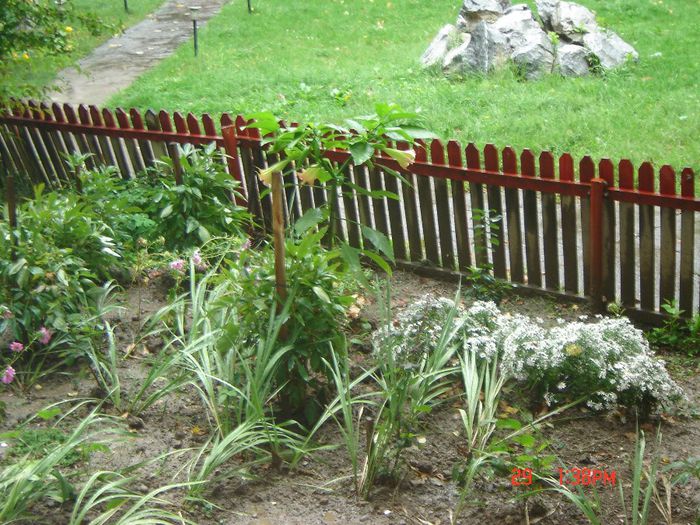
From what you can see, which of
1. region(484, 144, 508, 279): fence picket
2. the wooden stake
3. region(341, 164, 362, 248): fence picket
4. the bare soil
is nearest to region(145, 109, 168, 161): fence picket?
region(341, 164, 362, 248): fence picket

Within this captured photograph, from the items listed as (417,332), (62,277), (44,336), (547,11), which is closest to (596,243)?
(417,332)

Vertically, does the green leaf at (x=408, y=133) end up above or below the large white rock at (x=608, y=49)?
above

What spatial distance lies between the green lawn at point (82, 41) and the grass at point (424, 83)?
1703mm

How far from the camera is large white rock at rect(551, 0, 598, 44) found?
1162cm

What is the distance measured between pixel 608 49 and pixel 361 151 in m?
8.40

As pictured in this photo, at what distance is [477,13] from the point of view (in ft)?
40.6

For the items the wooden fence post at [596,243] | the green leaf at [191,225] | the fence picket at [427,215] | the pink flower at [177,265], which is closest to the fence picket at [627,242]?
the wooden fence post at [596,243]

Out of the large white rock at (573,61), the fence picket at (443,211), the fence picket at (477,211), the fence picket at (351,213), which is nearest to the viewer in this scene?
the fence picket at (477,211)

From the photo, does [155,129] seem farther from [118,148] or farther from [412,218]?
[412,218]

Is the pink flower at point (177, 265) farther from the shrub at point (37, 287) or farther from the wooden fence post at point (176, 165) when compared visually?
the wooden fence post at point (176, 165)

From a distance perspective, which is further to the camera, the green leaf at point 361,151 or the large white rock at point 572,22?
the large white rock at point 572,22

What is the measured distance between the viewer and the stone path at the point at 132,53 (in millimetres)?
12898

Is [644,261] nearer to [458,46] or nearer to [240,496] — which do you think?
[240,496]

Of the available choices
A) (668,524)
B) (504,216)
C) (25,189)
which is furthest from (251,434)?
(25,189)
